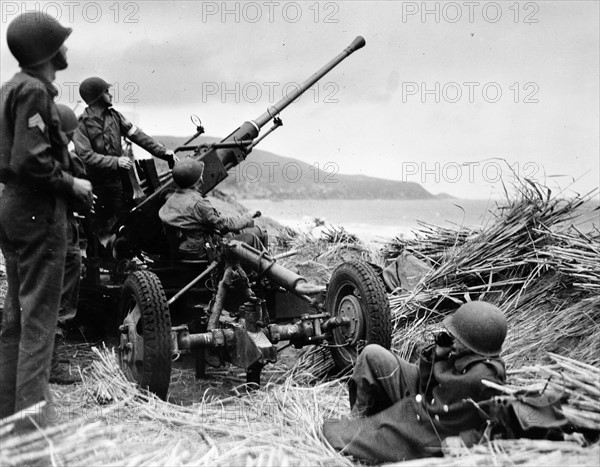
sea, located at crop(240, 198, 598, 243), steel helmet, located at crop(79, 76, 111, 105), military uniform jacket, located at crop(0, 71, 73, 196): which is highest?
steel helmet, located at crop(79, 76, 111, 105)

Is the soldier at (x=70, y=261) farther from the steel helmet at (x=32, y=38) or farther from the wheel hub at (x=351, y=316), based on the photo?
the wheel hub at (x=351, y=316)

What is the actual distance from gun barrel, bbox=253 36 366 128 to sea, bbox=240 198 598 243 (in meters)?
1.83

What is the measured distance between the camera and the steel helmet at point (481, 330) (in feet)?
12.7

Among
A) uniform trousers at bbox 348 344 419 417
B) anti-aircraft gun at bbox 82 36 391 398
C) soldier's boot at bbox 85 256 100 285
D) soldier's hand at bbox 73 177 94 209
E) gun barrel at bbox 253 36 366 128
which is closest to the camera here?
soldier's hand at bbox 73 177 94 209

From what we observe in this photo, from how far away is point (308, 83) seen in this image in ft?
26.4

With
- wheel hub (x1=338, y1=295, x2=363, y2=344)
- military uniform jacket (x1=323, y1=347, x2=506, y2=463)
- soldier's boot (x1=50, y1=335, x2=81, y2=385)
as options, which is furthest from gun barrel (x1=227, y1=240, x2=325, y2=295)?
military uniform jacket (x1=323, y1=347, x2=506, y2=463)

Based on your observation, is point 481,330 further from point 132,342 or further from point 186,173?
point 186,173

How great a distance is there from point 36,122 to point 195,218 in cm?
230

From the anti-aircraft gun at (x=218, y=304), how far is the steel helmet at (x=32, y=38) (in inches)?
72.3

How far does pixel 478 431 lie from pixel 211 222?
119 inches

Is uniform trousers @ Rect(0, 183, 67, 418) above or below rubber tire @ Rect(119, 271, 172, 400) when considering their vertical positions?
above

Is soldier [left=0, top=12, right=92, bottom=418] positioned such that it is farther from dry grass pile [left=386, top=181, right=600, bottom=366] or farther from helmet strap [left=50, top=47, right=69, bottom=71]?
dry grass pile [left=386, top=181, right=600, bottom=366]

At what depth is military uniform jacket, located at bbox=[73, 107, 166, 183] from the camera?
712 cm

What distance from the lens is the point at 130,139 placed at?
25.7 feet
